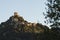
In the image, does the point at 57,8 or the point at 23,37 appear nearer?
the point at 57,8

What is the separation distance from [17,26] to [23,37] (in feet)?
21.2

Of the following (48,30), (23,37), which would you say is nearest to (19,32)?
(23,37)

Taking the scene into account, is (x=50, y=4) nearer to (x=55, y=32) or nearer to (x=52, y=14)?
(x=52, y=14)

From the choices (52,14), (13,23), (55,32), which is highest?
(13,23)

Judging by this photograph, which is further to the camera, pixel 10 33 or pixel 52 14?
pixel 10 33

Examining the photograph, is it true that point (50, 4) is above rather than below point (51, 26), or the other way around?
above

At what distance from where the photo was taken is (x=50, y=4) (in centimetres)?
3641

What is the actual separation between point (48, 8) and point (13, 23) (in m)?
65.3

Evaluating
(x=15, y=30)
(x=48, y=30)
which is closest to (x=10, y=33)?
(x=15, y=30)

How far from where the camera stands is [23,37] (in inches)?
3816

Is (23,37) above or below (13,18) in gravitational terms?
below

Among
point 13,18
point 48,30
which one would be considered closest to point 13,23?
point 13,18

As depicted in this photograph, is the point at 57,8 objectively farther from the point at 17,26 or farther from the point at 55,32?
the point at 17,26

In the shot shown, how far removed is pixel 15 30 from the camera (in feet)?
326
